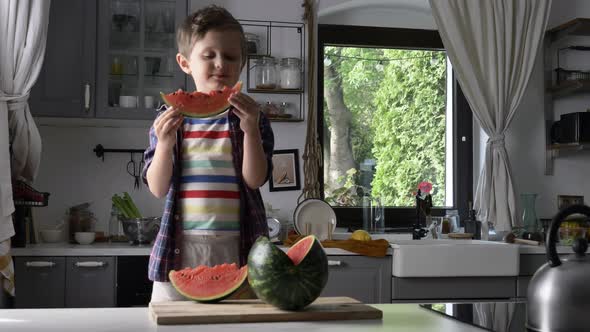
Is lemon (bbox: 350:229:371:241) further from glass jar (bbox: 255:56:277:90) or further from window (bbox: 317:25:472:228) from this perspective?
glass jar (bbox: 255:56:277:90)

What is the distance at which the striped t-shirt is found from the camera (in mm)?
1842

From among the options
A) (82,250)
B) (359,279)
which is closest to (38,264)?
(82,250)

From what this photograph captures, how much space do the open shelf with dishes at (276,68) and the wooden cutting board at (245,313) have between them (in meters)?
2.64

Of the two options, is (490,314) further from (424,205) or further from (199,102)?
(424,205)

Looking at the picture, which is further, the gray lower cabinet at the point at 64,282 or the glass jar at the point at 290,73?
the glass jar at the point at 290,73

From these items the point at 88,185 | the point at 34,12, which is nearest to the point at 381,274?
the point at 88,185

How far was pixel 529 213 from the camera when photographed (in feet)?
13.8

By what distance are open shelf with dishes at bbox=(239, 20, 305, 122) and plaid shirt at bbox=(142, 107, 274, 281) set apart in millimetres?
2035

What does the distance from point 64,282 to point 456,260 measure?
6.05 feet

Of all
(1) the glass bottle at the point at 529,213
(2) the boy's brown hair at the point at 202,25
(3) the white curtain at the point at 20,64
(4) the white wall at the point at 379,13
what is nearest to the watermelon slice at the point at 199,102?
(2) the boy's brown hair at the point at 202,25

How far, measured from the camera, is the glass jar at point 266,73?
12.9ft

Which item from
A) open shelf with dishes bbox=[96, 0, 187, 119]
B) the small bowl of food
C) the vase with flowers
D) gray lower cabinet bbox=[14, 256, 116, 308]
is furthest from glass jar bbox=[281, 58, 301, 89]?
the small bowl of food

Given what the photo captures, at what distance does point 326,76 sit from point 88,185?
1528mm

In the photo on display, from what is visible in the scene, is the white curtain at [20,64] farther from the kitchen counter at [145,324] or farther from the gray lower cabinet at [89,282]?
the kitchen counter at [145,324]
